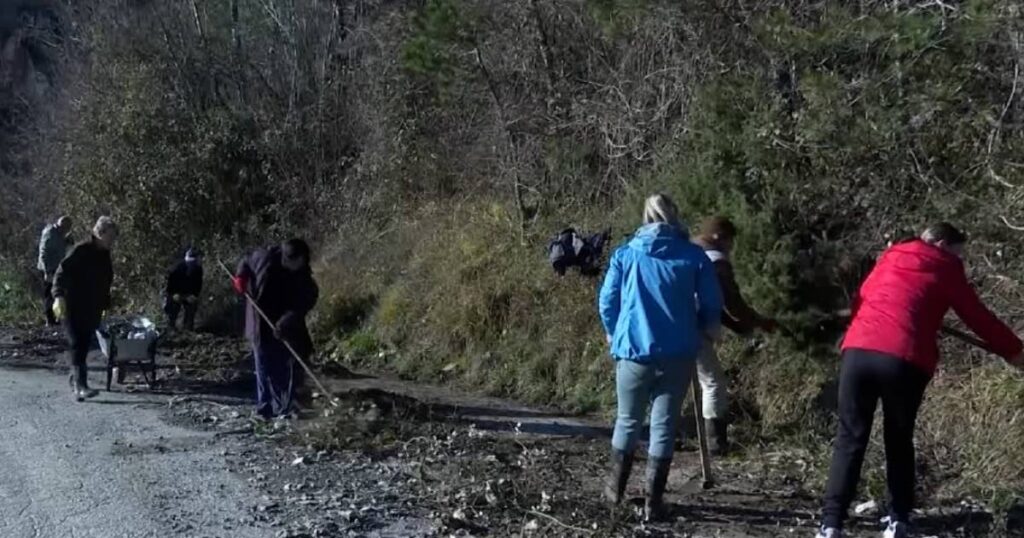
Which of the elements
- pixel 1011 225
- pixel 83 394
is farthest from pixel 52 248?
pixel 1011 225

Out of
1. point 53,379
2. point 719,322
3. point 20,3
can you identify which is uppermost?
point 20,3

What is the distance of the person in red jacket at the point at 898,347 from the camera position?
6.98 meters

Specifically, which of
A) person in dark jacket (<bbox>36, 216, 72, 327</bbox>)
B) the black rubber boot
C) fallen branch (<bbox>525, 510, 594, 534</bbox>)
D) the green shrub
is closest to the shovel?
the black rubber boot

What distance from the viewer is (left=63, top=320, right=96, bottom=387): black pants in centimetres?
1215

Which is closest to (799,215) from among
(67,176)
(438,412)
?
(438,412)

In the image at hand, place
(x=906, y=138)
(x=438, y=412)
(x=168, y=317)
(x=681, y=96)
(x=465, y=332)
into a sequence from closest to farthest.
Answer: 1. (x=906, y=138)
2. (x=438, y=412)
3. (x=681, y=96)
4. (x=465, y=332)
5. (x=168, y=317)

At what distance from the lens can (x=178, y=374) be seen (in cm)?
1393

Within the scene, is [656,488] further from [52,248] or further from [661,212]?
[52,248]

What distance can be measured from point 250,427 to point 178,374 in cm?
349

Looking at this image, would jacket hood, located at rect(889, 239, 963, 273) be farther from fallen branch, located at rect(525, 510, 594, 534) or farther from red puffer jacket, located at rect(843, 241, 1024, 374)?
fallen branch, located at rect(525, 510, 594, 534)

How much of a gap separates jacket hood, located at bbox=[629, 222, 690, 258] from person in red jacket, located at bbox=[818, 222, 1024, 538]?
3.60 feet

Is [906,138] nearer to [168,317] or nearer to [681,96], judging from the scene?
[681,96]

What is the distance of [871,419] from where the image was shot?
23.5 feet

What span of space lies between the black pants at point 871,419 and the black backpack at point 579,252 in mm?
5904
